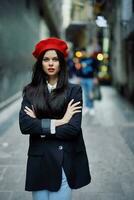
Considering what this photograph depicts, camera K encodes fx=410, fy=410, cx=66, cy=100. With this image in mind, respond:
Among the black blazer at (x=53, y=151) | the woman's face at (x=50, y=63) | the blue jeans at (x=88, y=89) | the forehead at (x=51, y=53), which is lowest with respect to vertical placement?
the blue jeans at (x=88, y=89)

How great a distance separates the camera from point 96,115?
11.0 m

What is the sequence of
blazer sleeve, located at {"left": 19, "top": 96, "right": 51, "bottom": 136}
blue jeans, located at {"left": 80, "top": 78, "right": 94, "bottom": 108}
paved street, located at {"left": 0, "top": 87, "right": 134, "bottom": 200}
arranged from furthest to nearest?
1. blue jeans, located at {"left": 80, "top": 78, "right": 94, "bottom": 108}
2. paved street, located at {"left": 0, "top": 87, "right": 134, "bottom": 200}
3. blazer sleeve, located at {"left": 19, "top": 96, "right": 51, "bottom": 136}

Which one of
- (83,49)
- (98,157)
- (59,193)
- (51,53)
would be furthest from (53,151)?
(83,49)

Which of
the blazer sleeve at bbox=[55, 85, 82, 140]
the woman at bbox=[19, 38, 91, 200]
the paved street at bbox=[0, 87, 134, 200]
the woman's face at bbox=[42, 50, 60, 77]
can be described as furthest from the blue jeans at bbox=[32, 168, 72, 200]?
the paved street at bbox=[0, 87, 134, 200]

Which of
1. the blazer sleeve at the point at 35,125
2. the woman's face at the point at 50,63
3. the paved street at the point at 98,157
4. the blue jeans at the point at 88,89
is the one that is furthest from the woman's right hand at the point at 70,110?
the blue jeans at the point at 88,89

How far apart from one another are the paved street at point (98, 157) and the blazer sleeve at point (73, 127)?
204cm

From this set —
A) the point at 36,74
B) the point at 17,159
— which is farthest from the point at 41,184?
the point at 17,159

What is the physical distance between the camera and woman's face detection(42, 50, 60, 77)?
2957 mm

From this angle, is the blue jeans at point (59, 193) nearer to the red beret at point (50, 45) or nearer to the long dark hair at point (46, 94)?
the long dark hair at point (46, 94)

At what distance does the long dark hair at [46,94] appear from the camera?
2.95 metres

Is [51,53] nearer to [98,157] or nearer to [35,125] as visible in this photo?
[35,125]

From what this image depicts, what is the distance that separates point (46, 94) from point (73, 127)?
0.31 meters

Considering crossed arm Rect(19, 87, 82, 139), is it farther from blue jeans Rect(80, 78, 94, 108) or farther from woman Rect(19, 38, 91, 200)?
blue jeans Rect(80, 78, 94, 108)

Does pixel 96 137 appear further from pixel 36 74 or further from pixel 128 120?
pixel 36 74
